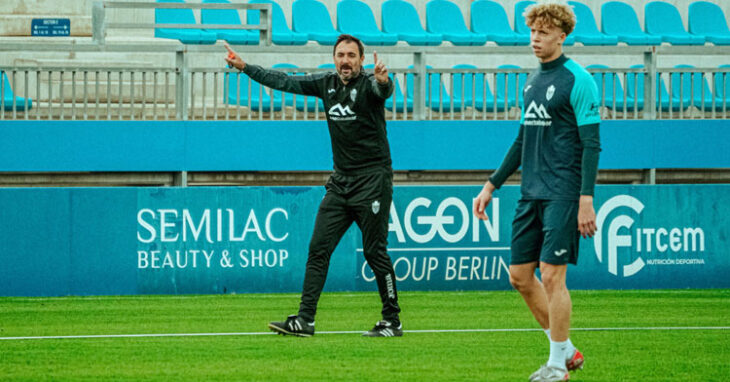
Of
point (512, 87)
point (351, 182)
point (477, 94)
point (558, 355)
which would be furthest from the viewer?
point (512, 87)

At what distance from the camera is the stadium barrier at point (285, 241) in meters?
11.7

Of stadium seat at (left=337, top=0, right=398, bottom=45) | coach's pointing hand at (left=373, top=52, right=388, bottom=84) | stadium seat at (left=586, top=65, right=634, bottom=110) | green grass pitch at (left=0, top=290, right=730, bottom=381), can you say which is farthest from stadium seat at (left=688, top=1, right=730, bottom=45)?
coach's pointing hand at (left=373, top=52, right=388, bottom=84)

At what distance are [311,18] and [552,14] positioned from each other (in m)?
13.2

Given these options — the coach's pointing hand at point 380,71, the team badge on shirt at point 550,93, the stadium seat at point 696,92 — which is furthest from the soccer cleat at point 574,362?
the stadium seat at point 696,92

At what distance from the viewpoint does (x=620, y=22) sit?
→ 66.8ft

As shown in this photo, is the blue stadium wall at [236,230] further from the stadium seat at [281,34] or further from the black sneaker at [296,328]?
the stadium seat at [281,34]

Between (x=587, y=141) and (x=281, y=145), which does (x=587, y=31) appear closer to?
(x=281, y=145)

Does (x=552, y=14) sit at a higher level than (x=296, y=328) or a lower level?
higher

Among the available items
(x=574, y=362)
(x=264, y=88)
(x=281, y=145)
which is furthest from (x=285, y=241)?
(x=574, y=362)

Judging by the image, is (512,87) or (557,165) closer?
(557,165)

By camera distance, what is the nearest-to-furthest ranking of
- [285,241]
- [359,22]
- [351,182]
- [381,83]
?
[381,83] < [351,182] < [285,241] < [359,22]

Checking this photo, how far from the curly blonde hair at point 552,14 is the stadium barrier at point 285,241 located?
6448 millimetres

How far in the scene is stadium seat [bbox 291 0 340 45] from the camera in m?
18.5

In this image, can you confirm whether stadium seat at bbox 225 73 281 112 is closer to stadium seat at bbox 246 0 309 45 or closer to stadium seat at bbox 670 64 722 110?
stadium seat at bbox 246 0 309 45
